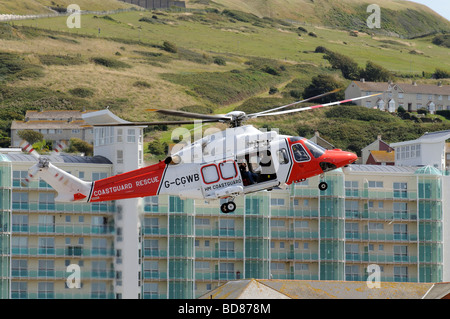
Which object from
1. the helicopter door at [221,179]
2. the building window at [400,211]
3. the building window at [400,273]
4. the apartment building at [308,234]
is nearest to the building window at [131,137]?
the apartment building at [308,234]

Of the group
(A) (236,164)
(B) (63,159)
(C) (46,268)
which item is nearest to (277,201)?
(B) (63,159)

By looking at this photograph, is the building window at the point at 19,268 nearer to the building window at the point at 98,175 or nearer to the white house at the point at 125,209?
the white house at the point at 125,209

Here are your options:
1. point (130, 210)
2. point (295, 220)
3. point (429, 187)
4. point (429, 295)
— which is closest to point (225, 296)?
point (429, 295)

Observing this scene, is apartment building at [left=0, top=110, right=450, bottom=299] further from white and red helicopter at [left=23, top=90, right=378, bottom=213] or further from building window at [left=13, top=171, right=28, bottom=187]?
white and red helicopter at [left=23, top=90, right=378, bottom=213]

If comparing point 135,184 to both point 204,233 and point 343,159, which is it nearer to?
point 343,159

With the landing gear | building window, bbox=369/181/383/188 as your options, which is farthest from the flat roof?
the landing gear

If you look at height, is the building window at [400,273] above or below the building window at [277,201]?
below
